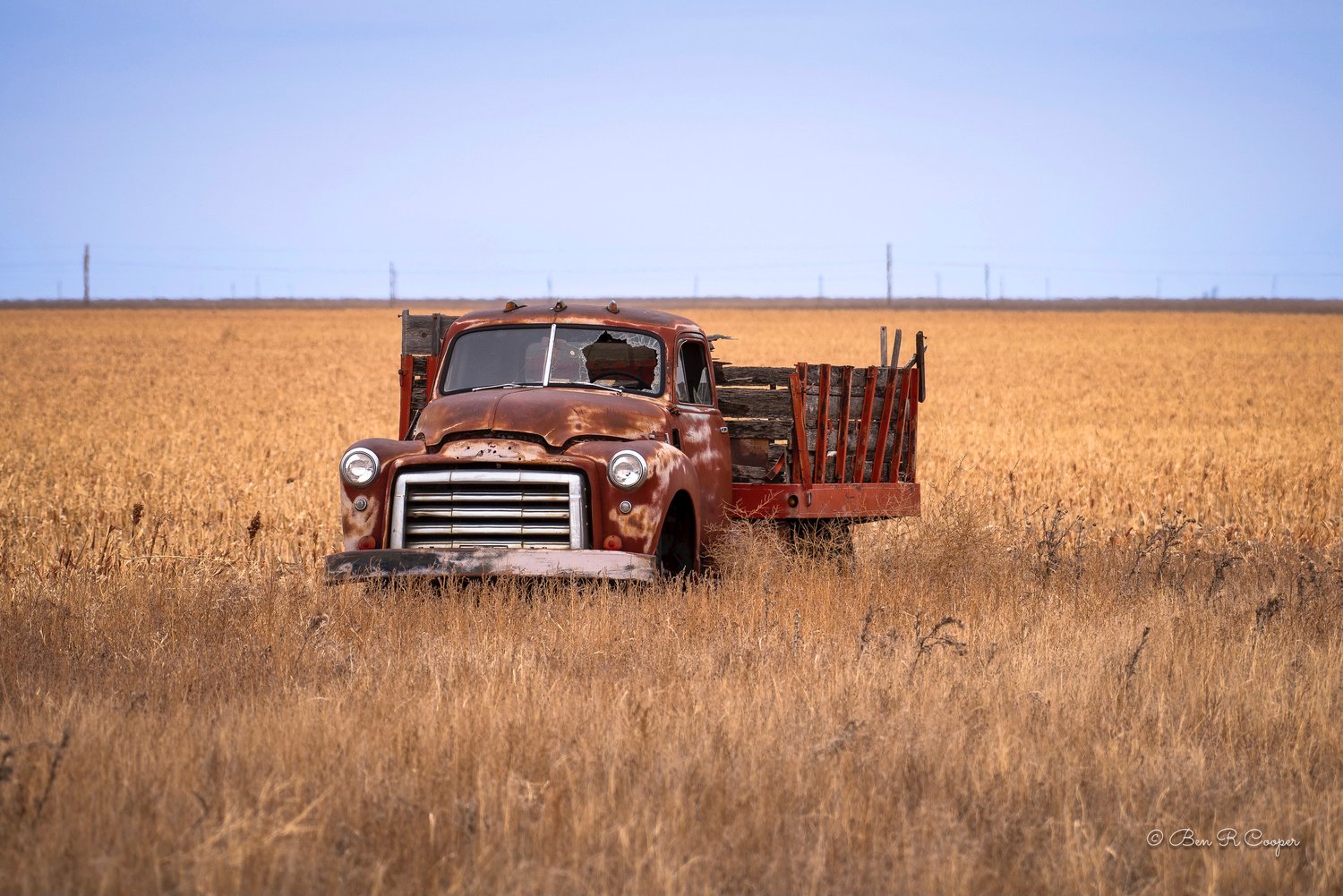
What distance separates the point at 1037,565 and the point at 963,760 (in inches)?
187

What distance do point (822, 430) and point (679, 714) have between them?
4944mm

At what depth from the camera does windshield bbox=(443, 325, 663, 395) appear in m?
8.80

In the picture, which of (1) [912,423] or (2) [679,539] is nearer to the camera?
(2) [679,539]

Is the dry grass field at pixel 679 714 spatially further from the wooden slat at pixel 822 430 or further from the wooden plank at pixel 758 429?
the wooden plank at pixel 758 429

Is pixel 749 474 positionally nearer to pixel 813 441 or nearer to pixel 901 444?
pixel 813 441

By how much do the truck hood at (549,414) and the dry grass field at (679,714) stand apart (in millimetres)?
936

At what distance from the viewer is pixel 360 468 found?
7.85m

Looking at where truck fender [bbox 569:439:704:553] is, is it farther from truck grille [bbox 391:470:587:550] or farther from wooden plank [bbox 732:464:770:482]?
wooden plank [bbox 732:464:770:482]

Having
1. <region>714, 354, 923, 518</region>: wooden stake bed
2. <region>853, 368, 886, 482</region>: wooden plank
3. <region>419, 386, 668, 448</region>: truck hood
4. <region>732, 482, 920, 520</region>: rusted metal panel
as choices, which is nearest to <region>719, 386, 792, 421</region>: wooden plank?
<region>714, 354, 923, 518</region>: wooden stake bed

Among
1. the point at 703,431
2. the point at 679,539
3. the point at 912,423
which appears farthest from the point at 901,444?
the point at 679,539

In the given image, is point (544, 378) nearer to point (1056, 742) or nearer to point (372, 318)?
point (1056, 742)

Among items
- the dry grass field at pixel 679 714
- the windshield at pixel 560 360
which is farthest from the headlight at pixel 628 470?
the windshield at pixel 560 360

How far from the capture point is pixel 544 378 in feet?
28.6

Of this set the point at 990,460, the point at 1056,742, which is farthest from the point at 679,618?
the point at 990,460
